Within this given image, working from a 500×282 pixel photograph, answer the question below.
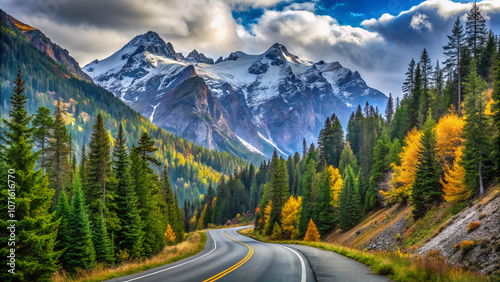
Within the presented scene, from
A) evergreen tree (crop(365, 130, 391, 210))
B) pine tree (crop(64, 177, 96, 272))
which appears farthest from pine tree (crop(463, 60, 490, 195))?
pine tree (crop(64, 177, 96, 272))

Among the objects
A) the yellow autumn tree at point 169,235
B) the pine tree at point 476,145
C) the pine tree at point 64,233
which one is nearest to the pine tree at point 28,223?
the pine tree at point 64,233

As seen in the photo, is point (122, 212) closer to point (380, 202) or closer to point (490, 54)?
point (380, 202)

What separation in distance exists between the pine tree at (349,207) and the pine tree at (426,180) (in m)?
18.7

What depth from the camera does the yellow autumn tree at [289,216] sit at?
5972 centimetres

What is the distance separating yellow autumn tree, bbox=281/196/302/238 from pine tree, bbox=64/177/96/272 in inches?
1635

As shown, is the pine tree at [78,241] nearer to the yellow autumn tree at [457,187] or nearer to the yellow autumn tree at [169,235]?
the yellow autumn tree at [169,235]

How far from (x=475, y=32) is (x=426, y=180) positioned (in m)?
39.4

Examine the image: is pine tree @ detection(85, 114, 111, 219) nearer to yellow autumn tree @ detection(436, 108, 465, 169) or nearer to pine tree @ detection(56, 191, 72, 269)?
pine tree @ detection(56, 191, 72, 269)

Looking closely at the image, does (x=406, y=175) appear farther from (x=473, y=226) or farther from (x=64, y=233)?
(x=64, y=233)

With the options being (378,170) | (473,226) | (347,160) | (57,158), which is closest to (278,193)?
(378,170)

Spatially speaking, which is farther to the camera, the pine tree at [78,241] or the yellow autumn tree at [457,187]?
the yellow autumn tree at [457,187]

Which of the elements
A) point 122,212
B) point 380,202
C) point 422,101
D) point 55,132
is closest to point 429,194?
point 380,202

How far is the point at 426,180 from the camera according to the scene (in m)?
36.3

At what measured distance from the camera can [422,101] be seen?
189 ft
